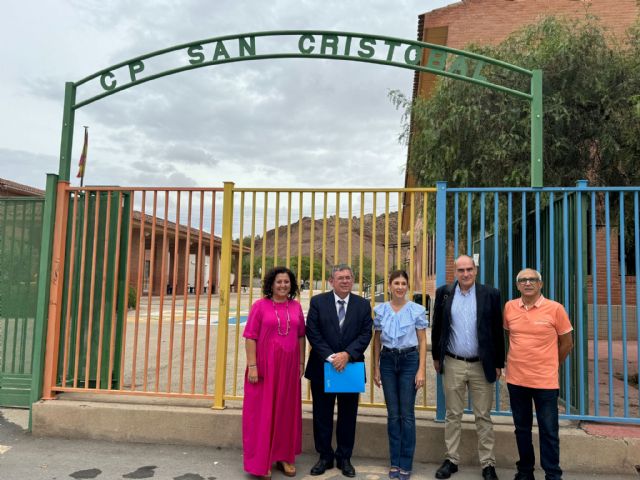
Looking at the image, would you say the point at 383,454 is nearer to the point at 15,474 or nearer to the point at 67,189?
the point at 15,474

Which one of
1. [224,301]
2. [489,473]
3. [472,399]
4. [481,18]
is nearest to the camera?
[489,473]

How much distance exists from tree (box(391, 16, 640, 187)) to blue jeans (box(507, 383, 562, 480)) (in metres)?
4.09

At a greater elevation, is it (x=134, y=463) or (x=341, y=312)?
(x=341, y=312)

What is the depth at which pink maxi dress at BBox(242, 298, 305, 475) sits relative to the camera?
4070mm

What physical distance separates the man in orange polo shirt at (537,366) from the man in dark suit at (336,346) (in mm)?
1143

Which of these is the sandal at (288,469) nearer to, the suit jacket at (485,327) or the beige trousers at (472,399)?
the beige trousers at (472,399)

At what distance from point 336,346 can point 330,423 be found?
2.22 feet

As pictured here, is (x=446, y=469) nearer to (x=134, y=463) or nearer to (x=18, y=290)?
(x=134, y=463)

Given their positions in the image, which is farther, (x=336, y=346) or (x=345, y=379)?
(x=336, y=346)

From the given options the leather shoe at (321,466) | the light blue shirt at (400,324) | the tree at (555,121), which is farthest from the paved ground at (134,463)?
the tree at (555,121)

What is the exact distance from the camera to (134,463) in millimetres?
4371

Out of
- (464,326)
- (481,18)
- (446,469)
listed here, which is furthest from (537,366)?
(481,18)

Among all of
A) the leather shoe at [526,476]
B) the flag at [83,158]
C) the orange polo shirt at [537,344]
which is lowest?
the leather shoe at [526,476]

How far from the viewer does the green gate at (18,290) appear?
5.56 meters
